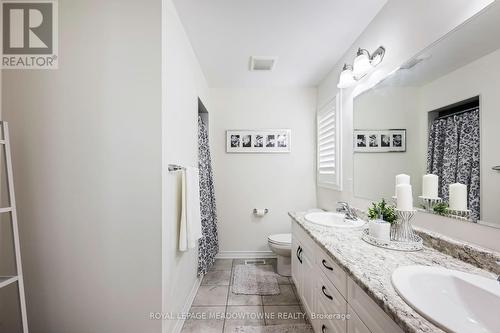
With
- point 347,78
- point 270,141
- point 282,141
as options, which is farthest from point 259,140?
point 347,78

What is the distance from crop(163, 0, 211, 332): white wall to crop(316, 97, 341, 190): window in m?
1.52

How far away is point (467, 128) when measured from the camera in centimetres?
102

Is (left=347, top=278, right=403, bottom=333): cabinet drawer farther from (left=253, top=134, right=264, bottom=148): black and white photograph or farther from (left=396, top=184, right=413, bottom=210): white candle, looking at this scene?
(left=253, top=134, right=264, bottom=148): black and white photograph

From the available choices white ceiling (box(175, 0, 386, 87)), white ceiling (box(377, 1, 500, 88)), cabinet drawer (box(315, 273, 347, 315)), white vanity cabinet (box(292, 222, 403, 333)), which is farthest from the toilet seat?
white ceiling (box(175, 0, 386, 87))

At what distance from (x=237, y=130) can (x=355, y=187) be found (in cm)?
168

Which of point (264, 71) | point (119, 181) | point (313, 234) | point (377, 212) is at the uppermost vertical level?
point (264, 71)

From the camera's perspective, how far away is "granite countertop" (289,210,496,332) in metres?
0.65

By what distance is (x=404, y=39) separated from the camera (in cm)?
144

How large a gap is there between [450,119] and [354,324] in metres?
1.10

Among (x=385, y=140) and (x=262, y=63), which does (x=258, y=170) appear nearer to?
(x=262, y=63)

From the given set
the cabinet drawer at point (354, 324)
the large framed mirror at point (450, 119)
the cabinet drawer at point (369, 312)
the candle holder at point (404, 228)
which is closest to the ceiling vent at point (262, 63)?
the large framed mirror at point (450, 119)

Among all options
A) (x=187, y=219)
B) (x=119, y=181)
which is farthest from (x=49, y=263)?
(x=187, y=219)

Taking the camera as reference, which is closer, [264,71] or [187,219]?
[187,219]

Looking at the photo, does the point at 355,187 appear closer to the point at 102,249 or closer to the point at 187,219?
the point at 187,219
